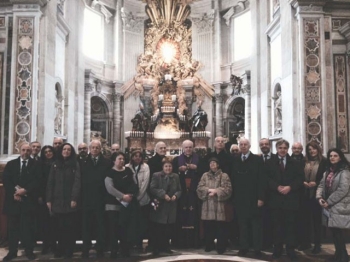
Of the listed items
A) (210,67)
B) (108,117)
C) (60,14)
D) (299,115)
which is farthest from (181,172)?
(210,67)

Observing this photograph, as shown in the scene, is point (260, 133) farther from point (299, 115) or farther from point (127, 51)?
point (127, 51)

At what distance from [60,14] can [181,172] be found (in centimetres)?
711

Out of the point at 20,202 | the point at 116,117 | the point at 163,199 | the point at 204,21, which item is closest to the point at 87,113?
the point at 116,117

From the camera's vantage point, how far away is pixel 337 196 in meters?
4.66

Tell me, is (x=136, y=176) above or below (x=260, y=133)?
below

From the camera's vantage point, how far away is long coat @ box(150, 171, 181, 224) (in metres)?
5.15

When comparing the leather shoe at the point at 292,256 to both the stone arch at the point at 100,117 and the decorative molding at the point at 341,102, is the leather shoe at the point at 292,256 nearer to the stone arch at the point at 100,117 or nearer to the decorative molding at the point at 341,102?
the decorative molding at the point at 341,102

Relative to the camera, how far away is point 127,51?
17.8 m

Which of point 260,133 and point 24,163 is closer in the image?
point 24,163

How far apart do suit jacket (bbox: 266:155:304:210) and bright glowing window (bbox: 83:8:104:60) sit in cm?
1233

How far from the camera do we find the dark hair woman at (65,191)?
4.99m

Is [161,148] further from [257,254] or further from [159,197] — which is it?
[257,254]

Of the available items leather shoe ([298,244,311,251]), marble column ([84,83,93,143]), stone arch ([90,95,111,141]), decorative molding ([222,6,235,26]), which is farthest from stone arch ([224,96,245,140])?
leather shoe ([298,244,311,251])

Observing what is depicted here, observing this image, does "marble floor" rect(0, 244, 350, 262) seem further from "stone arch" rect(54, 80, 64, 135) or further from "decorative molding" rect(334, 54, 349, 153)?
"stone arch" rect(54, 80, 64, 135)
